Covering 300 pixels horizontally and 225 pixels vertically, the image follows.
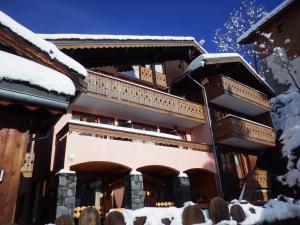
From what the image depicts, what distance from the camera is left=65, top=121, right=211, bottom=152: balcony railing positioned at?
1054 centimetres

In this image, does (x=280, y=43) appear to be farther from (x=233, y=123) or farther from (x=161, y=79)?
(x=233, y=123)

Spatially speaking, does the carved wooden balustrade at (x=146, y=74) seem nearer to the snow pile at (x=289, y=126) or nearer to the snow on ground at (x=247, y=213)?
the snow pile at (x=289, y=126)

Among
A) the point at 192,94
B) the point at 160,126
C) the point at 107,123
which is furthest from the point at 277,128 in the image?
the point at 107,123

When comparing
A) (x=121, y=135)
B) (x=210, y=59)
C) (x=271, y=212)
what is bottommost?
(x=271, y=212)

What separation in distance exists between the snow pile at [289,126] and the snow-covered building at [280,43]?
2.32 m

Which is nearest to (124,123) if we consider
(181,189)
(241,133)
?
(181,189)

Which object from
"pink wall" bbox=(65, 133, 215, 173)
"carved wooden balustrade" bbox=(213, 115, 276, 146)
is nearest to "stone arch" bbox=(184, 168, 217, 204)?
"pink wall" bbox=(65, 133, 215, 173)

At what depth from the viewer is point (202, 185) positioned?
15672 millimetres

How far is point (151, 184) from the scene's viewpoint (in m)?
15.4

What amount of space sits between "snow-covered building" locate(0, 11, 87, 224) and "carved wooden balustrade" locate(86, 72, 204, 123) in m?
9.14

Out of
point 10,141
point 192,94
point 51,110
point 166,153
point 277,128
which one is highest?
point 192,94

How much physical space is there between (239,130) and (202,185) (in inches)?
152

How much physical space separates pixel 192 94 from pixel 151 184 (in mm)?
6682

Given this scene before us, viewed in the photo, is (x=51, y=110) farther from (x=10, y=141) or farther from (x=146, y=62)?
(x=146, y=62)
